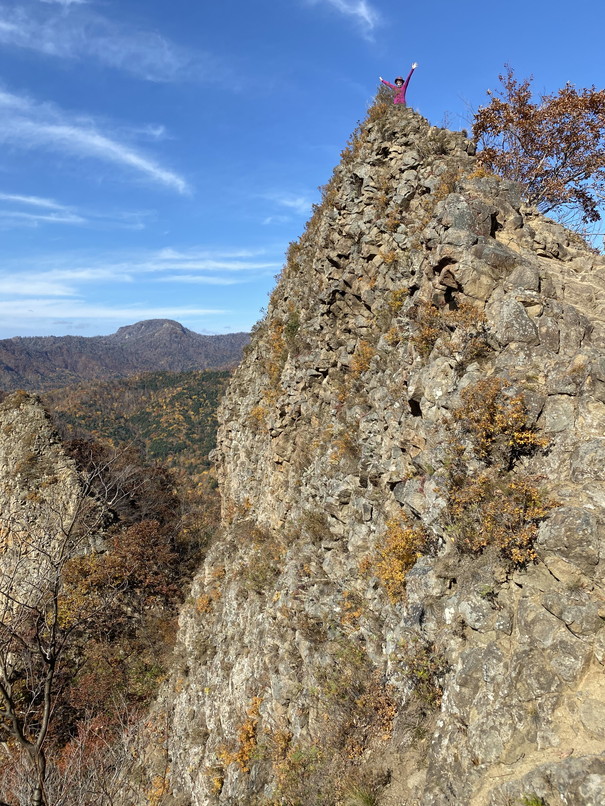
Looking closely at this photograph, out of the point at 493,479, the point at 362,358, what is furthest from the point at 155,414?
the point at 493,479

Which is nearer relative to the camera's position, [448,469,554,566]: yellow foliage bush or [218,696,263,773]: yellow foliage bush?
[448,469,554,566]: yellow foliage bush

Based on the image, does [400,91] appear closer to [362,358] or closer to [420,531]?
[362,358]

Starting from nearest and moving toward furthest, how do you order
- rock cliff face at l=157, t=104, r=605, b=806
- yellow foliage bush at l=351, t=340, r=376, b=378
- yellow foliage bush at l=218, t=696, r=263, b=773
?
rock cliff face at l=157, t=104, r=605, b=806 < yellow foliage bush at l=218, t=696, r=263, b=773 < yellow foliage bush at l=351, t=340, r=376, b=378

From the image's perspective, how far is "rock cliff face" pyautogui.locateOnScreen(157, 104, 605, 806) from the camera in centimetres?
627

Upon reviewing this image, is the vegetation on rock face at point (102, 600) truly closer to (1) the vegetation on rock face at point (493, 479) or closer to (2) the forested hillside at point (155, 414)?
(1) the vegetation on rock face at point (493, 479)

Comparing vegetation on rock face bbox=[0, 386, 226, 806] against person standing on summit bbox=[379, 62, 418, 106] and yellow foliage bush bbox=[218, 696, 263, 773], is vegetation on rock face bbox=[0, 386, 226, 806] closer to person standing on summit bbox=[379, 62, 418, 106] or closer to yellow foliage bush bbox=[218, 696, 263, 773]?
yellow foliage bush bbox=[218, 696, 263, 773]

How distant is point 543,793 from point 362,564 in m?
6.11

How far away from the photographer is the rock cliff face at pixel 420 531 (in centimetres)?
627

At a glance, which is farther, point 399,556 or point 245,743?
point 245,743


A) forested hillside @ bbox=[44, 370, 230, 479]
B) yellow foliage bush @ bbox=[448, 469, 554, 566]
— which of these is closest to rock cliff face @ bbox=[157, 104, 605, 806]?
yellow foliage bush @ bbox=[448, 469, 554, 566]

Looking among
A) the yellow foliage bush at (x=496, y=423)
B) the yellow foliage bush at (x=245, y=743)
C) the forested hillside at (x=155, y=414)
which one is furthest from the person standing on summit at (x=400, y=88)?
the forested hillside at (x=155, y=414)

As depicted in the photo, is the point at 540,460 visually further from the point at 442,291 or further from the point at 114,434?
the point at 114,434

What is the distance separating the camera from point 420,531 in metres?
9.29

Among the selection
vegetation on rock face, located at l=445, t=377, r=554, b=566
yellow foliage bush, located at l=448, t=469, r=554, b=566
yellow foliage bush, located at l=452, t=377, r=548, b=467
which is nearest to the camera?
yellow foliage bush, located at l=448, t=469, r=554, b=566
